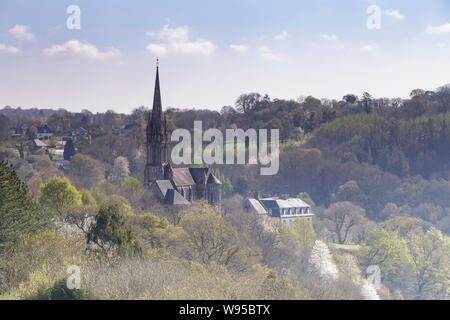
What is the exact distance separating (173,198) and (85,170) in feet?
89.0

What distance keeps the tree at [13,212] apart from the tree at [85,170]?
49.4m

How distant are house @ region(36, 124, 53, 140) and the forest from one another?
2.13 feet

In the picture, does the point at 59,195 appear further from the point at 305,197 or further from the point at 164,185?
the point at 305,197

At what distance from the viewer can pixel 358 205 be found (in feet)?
250

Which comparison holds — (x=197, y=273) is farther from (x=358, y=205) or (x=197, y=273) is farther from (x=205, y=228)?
(x=358, y=205)

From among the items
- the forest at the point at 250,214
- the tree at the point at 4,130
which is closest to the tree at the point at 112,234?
the forest at the point at 250,214

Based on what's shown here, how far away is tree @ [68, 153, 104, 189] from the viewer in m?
83.3

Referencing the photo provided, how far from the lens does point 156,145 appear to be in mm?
71250

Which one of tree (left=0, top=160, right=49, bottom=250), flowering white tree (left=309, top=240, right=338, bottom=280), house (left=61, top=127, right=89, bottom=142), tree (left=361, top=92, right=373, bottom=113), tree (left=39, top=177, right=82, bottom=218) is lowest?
flowering white tree (left=309, top=240, right=338, bottom=280)

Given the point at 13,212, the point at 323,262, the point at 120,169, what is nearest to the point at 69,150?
the point at 120,169

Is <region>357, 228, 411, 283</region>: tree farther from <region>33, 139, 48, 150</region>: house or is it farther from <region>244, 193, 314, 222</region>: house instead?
<region>33, 139, 48, 150</region>: house

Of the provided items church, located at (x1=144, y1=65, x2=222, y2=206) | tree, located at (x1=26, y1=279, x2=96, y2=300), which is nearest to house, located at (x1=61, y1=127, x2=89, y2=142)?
church, located at (x1=144, y1=65, x2=222, y2=206)

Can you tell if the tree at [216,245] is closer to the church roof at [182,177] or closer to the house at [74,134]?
the church roof at [182,177]
